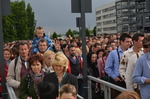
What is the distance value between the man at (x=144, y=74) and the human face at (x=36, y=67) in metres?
1.62

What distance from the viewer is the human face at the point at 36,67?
520cm

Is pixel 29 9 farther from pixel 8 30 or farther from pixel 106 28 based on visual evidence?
pixel 106 28

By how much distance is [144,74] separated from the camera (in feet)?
17.5

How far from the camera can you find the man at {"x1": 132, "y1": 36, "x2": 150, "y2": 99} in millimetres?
5227

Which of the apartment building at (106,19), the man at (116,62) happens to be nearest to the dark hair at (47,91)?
the man at (116,62)

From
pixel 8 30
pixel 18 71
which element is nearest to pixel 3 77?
pixel 18 71

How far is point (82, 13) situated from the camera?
7.11 metres

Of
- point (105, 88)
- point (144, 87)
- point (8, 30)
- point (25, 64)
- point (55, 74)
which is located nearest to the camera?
point (55, 74)

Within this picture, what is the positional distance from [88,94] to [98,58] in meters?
2.69

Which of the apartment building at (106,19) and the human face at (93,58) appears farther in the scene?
the apartment building at (106,19)

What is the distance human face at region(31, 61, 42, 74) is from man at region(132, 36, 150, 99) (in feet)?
5.31

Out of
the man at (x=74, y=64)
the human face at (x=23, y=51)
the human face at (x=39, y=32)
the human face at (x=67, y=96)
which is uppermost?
the human face at (x=39, y=32)

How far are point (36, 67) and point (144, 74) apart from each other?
5.97 ft

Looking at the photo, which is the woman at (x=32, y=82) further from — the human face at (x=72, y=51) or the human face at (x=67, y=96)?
the human face at (x=72, y=51)
